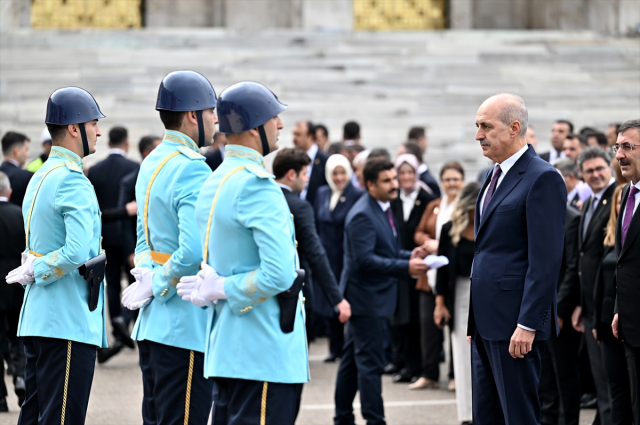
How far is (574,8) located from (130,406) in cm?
1903

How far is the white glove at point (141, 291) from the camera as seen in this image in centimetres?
504

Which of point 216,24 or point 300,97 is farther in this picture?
point 216,24

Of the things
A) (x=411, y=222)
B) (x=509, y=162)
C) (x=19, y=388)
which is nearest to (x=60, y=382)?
(x=509, y=162)

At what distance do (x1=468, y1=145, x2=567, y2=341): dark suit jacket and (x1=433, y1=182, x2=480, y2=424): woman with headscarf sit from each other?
2217 mm

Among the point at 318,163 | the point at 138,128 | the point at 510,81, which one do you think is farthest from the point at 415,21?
the point at 318,163

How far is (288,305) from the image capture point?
4367 mm

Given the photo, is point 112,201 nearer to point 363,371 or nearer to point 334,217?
point 334,217

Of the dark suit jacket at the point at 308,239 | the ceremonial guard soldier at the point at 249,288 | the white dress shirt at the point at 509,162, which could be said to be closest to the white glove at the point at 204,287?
the ceremonial guard soldier at the point at 249,288

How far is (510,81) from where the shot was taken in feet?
59.5

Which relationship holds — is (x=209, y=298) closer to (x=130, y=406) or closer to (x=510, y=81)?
(x=130, y=406)

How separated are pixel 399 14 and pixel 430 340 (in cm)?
1784

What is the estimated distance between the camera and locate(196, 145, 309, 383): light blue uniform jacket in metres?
4.26

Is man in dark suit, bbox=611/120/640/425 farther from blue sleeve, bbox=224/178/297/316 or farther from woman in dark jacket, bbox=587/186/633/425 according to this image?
blue sleeve, bbox=224/178/297/316

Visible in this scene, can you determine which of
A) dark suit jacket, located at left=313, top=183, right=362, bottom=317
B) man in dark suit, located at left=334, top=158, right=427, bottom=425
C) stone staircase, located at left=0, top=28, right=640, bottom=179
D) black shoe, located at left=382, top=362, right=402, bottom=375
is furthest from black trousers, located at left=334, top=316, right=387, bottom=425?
stone staircase, located at left=0, top=28, right=640, bottom=179
